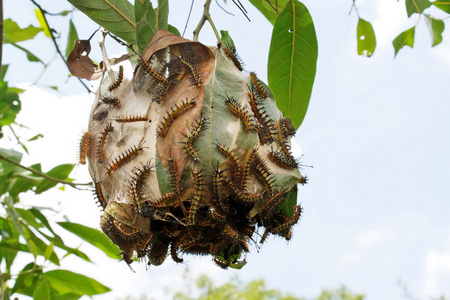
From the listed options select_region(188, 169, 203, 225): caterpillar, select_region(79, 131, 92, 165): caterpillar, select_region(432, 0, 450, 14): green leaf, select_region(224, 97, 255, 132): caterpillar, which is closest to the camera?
select_region(188, 169, 203, 225): caterpillar

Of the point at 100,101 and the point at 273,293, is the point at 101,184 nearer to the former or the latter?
the point at 100,101

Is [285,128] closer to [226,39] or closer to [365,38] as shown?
[226,39]

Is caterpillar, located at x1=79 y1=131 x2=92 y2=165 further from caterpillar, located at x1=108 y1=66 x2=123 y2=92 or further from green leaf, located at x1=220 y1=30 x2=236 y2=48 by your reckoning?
green leaf, located at x1=220 y1=30 x2=236 y2=48

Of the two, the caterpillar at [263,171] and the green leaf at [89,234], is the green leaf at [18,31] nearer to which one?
the green leaf at [89,234]

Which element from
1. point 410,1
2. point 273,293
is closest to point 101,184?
point 410,1

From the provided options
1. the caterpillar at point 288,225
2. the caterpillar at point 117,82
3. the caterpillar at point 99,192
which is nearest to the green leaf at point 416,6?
the caterpillar at point 288,225

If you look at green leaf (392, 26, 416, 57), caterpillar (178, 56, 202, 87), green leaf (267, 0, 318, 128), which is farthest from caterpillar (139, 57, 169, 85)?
green leaf (392, 26, 416, 57)
